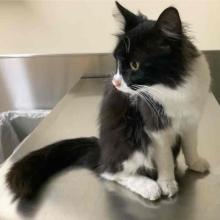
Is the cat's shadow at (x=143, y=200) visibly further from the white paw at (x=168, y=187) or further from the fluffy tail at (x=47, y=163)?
the fluffy tail at (x=47, y=163)

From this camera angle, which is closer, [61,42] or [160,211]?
[160,211]

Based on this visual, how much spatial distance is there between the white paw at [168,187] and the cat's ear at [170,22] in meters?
0.33

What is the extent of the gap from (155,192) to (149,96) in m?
0.21

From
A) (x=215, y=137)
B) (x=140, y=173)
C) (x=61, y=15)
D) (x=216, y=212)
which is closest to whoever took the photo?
(x=216, y=212)

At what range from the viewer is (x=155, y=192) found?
88 cm

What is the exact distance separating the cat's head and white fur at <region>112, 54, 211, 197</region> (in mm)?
17

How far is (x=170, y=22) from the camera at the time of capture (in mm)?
784

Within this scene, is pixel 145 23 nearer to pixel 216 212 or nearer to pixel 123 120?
pixel 123 120

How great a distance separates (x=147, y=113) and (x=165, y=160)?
0.12 meters

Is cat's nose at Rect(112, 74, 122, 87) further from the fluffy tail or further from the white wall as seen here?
the white wall

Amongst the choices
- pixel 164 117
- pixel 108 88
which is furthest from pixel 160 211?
pixel 108 88

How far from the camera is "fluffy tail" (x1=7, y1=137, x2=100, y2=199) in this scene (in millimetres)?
919

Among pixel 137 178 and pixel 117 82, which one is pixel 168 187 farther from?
pixel 117 82

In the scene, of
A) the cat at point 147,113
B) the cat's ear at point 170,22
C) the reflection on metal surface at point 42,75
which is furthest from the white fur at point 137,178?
the reflection on metal surface at point 42,75
